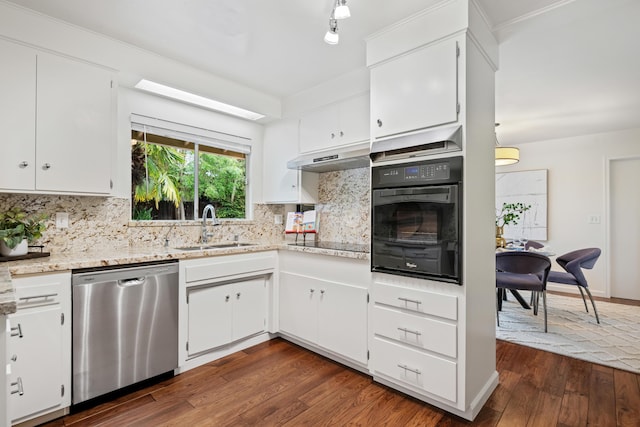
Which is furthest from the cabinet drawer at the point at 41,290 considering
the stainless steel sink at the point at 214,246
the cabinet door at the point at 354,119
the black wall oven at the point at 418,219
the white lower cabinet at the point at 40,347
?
the cabinet door at the point at 354,119

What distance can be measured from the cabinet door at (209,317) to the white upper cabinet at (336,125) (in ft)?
5.15

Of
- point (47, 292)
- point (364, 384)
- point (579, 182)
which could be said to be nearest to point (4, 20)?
point (47, 292)

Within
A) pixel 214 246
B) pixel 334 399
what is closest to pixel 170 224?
pixel 214 246

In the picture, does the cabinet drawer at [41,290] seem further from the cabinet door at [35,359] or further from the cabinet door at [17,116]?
the cabinet door at [17,116]

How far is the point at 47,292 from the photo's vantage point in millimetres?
1803

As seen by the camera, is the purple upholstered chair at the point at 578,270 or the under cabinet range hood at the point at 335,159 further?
the purple upholstered chair at the point at 578,270

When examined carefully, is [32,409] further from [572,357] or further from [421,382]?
[572,357]

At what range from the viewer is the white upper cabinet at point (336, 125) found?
2738 millimetres

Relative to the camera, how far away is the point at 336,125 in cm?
293

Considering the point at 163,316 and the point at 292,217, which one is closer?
the point at 163,316

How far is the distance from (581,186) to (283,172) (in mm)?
4628

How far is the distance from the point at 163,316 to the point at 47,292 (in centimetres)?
69

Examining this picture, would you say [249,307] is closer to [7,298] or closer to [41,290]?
[41,290]

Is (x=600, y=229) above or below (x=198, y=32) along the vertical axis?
below
